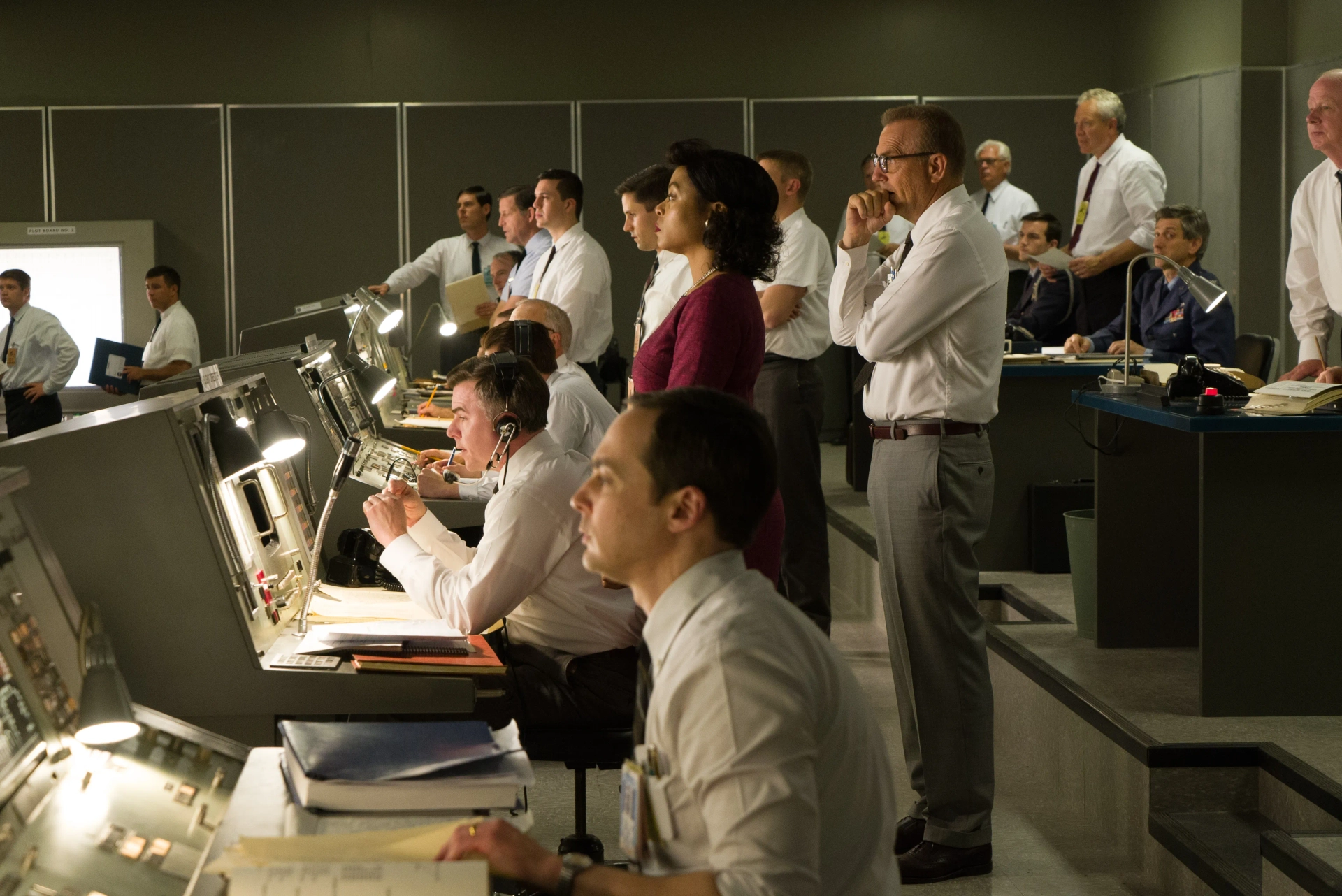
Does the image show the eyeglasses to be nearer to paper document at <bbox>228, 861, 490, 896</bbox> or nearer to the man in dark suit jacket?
paper document at <bbox>228, 861, 490, 896</bbox>

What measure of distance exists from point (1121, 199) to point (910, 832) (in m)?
4.36

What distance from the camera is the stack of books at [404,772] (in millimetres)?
1423

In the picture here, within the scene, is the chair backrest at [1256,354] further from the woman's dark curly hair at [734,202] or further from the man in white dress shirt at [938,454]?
the woman's dark curly hair at [734,202]

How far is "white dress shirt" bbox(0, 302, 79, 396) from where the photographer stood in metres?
8.18

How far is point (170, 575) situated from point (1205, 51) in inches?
280

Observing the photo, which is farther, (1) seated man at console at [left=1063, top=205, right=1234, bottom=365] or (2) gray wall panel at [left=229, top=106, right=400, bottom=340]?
(2) gray wall panel at [left=229, top=106, right=400, bottom=340]

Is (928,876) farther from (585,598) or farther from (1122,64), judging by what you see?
(1122,64)

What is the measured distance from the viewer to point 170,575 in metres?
2.06

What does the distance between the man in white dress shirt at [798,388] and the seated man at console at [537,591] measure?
195 centimetres

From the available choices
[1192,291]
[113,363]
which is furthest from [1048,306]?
[113,363]

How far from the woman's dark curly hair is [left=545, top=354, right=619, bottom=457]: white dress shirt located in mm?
882

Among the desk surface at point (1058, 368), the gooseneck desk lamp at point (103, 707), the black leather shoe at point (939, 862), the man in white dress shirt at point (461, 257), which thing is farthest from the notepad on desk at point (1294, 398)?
the man in white dress shirt at point (461, 257)

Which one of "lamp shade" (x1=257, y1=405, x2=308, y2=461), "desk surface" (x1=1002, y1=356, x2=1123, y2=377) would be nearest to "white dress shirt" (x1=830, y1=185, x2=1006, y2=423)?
"lamp shade" (x1=257, y1=405, x2=308, y2=461)

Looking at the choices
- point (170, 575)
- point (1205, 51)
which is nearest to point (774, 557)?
point (170, 575)
